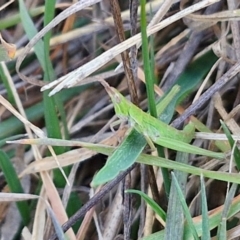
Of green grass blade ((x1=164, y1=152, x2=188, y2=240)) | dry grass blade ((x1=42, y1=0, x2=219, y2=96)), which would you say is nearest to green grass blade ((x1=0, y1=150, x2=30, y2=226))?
dry grass blade ((x1=42, y1=0, x2=219, y2=96))

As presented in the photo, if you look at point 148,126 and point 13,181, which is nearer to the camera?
point 148,126

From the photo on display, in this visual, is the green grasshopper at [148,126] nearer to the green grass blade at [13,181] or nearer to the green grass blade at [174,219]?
the green grass blade at [174,219]

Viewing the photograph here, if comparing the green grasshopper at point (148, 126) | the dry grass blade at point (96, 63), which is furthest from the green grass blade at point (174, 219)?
the dry grass blade at point (96, 63)

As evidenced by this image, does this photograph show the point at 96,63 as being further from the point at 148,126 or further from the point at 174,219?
the point at 174,219

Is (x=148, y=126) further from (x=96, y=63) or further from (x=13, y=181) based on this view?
(x=13, y=181)

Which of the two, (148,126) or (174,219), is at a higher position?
(148,126)

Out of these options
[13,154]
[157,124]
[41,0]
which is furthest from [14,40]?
[157,124]

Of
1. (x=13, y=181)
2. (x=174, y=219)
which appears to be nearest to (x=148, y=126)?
(x=174, y=219)
